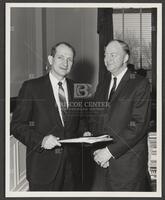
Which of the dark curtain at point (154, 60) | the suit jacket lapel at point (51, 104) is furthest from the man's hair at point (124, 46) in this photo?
the suit jacket lapel at point (51, 104)

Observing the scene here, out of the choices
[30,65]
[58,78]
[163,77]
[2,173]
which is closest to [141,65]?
[163,77]

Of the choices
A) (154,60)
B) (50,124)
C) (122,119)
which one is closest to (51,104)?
(50,124)

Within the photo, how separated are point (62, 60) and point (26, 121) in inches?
11.0

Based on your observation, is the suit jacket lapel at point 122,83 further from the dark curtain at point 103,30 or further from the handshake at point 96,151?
the handshake at point 96,151

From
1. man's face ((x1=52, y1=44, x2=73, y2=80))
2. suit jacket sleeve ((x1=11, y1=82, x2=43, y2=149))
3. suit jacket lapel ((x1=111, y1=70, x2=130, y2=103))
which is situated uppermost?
man's face ((x1=52, y1=44, x2=73, y2=80))

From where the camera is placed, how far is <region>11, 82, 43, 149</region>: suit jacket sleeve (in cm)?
158

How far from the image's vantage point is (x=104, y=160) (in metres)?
1.58

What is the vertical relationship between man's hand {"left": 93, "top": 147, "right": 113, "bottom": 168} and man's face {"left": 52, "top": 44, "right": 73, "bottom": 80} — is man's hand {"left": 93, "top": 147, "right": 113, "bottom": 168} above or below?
below

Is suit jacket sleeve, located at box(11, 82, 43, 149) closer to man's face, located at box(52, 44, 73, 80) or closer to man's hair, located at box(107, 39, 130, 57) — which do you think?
man's face, located at box(52, 44, 73, 80)

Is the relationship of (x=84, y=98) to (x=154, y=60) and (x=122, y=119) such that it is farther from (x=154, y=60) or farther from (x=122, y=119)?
(x=154, y=60)

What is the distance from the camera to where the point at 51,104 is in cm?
159

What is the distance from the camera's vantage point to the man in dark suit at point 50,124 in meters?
1.58

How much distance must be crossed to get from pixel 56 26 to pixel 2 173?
2.06ft

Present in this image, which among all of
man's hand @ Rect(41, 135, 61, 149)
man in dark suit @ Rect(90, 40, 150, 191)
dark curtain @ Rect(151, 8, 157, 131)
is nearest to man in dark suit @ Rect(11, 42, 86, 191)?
man's hand @ Rect(41, 135, 61, 149)
